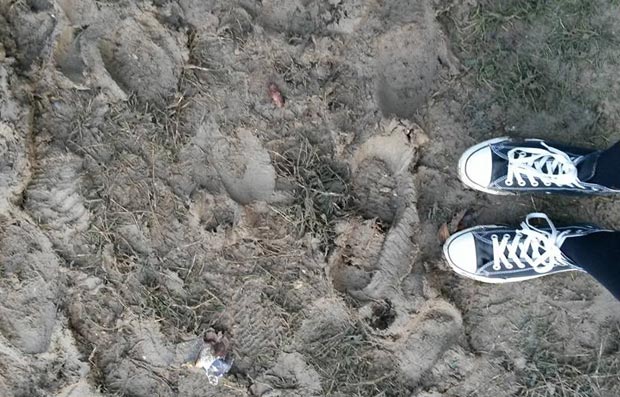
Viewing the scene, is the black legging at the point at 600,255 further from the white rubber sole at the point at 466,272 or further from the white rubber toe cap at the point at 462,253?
the white rubber toe cap at the point at 462,253

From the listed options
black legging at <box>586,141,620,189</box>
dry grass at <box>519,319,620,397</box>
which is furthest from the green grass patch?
dry grass at <box>519,319,620,397</box>

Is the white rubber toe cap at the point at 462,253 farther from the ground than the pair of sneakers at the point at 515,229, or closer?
closer

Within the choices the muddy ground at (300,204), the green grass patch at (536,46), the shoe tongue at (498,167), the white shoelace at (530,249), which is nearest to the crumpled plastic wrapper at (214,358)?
the muddy ground at (300,204)

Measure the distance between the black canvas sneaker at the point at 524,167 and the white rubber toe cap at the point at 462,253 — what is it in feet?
0.81

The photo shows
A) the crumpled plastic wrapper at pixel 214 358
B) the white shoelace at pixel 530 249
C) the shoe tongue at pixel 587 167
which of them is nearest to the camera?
the shoe tongue at pixel 587 167

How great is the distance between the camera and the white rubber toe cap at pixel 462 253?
247 centimetres

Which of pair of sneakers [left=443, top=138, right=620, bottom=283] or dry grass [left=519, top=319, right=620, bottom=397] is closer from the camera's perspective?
pair of sneakers [left=443, top=138, right=620, bottom=283]

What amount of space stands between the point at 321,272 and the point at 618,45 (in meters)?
1.72

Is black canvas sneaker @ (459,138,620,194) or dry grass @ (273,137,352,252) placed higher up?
black canvas sneaker @ (459,138,620,194)

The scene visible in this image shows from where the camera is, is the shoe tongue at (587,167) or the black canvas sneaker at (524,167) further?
the black canvas sneaker at (524,167)

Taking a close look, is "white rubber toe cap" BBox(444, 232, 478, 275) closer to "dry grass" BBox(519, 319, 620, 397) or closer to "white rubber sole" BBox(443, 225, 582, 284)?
"white rubber sole" BBox(443, 225, 582, 284)

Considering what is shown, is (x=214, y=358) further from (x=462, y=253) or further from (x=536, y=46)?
(x=536, y=46)

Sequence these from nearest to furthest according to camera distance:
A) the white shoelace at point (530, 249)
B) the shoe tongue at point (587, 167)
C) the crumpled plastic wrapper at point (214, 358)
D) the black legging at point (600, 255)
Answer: the black legging at point (600, 255), the shoe tongue at point (587, 167), the white shoelace at point (530, 249), the crumpled plastic wrapper at point (214, 358)

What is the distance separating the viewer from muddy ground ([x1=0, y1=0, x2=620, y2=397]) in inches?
97.9
